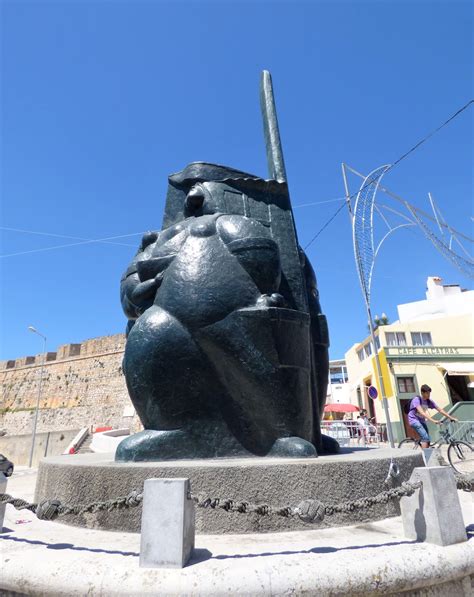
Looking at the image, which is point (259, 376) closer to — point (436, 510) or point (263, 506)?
point (263, 506)

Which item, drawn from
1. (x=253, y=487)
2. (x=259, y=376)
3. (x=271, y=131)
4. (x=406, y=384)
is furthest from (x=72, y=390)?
(x=253, y=487)

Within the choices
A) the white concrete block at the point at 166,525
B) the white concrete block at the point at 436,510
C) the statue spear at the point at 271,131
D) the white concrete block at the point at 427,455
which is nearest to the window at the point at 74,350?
the statue spear at the point at 271,131

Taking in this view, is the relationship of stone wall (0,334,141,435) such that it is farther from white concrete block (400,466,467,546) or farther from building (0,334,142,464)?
white concrete block (400,466,467,546)

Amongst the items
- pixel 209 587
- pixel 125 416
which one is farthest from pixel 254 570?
pixel 125 416

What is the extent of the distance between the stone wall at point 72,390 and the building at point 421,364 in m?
17.4

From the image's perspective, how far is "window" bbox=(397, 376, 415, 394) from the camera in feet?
69.4

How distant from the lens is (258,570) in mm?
1905

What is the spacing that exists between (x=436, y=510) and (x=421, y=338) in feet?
79.5

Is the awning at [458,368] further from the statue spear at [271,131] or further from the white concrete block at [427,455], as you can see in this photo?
the statue spear at [271,131]

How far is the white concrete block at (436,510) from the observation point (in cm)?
225

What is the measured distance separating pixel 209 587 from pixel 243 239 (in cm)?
288

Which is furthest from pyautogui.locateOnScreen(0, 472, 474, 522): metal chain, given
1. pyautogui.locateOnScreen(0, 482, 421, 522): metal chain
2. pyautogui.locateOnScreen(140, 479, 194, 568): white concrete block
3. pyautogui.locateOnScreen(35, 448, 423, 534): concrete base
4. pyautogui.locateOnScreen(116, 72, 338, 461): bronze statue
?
pyautogui.locateOnScreen(116, 72, 338, 461): bronze statue

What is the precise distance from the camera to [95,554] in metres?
2.24

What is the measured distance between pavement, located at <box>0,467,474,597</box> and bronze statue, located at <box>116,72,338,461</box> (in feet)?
4.11
